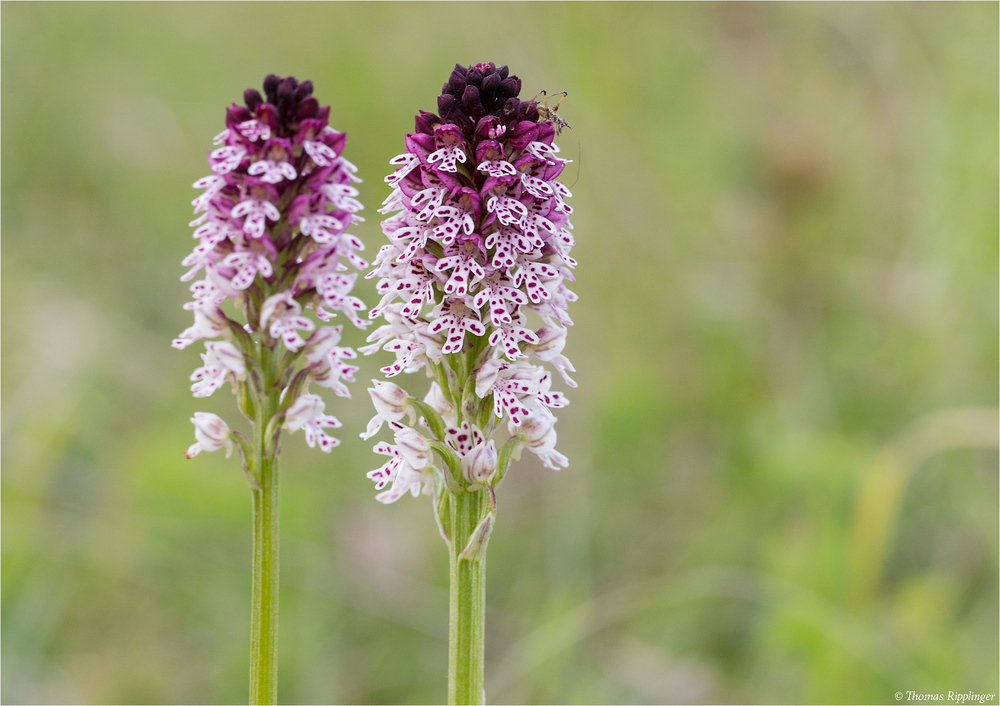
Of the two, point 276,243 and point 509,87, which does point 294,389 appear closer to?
point 276,243

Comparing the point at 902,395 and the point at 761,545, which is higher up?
the point at 902,395

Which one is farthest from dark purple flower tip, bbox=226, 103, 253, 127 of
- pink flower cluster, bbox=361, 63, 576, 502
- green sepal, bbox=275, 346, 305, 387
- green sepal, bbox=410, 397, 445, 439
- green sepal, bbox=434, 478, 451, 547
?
green sepal, bbox=434, 478, 451, 547

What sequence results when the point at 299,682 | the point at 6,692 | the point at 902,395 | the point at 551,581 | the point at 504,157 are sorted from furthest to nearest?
the point at 902,395, the point at 551,581, the point at 299,682, the point at 6,692, the point at 504,157

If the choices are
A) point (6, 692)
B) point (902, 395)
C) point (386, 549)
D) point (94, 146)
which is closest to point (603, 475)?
point (386, 549)

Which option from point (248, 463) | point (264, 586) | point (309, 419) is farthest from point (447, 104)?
point (264, 586)

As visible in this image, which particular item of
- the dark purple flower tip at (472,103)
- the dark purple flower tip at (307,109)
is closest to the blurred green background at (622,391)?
the dark purple flower tip at (472,103)

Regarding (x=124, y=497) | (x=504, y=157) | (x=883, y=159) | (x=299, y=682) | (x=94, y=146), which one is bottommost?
(x=299, y=682)

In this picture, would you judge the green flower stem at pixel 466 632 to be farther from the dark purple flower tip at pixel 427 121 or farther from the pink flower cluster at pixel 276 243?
the dark purple flower tip at pixel 427 121

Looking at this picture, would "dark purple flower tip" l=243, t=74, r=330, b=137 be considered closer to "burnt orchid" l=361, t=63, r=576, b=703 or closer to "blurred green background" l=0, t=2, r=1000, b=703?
"burnt orchid" l=361, t=63, r=576, b=703

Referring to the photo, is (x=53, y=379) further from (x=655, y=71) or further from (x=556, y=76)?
(x=655, y=71)
